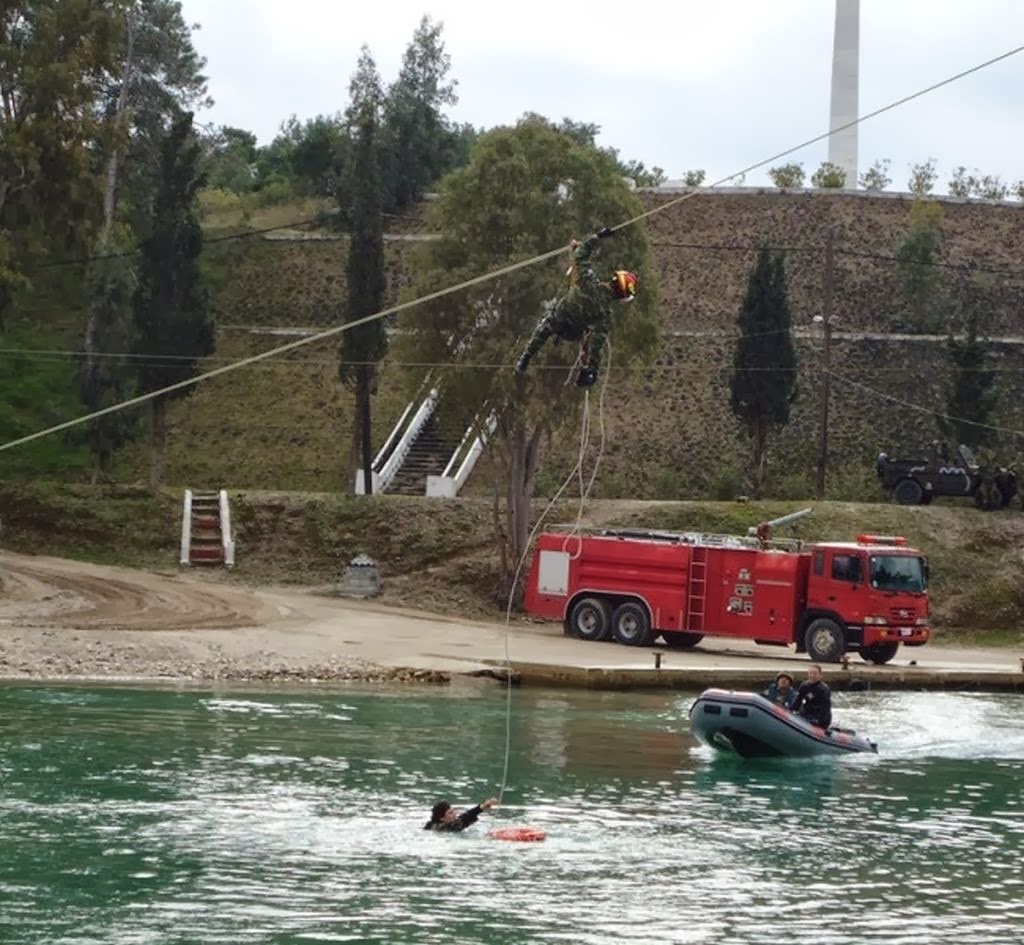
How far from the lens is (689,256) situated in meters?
81.1

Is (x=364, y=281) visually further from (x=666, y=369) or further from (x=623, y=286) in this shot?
(x=623, y=286)

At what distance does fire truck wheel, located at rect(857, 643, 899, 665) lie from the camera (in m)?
43.8

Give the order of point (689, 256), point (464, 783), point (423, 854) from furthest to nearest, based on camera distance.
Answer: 1. point (689, 256)
2. point (464, 783)
3. point (423, 854)

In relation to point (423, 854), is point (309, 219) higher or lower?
higher

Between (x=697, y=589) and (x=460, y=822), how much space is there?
21567mm

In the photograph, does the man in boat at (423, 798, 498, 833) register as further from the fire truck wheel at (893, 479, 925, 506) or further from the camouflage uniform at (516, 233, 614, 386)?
the fire truck wheel at (893, 479, 925, 506)

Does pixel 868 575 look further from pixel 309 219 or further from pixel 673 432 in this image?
pixel 309 219

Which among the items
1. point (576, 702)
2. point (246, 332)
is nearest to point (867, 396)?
point (246, 332)

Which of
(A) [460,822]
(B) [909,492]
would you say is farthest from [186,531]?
(A) [460,822]

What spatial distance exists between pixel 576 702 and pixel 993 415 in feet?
125

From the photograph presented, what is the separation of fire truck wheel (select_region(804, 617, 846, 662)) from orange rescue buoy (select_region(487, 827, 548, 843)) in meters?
20.6

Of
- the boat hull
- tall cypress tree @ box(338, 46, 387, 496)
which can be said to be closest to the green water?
the boat hull

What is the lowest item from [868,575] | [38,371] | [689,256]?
[868,575]

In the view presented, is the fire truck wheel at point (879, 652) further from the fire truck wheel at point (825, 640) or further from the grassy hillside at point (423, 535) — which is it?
the grassy hillside at point (423, 535)
